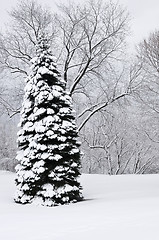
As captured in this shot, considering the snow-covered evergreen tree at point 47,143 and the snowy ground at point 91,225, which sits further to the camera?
the snow-covered evergreen tree at point 47,143

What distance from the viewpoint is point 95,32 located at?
1616cm

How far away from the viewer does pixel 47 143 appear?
978 cm

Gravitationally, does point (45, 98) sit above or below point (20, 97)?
below

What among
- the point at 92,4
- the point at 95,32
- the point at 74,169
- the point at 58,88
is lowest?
the point at 74,169

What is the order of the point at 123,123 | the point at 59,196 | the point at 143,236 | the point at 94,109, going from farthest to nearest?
the point at 123,123, the point at 94,109, the point at 59,196, the point at 143,236

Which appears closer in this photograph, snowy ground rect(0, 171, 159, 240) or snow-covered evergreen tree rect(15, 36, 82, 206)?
snowy ground rect(0, 171, 159, 240)

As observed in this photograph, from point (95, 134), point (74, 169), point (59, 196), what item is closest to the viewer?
point (59, 196)

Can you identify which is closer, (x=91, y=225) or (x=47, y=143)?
Answer: (x=91, y=225)

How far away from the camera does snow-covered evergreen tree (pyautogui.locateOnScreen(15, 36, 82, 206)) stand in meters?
9.42

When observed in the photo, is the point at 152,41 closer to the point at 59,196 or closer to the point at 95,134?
the point at 59,196

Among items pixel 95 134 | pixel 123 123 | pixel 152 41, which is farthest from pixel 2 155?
pixel 152 41

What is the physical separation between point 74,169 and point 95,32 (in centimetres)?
892

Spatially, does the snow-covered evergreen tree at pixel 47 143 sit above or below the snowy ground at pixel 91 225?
above

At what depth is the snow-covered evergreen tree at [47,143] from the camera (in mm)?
9422
